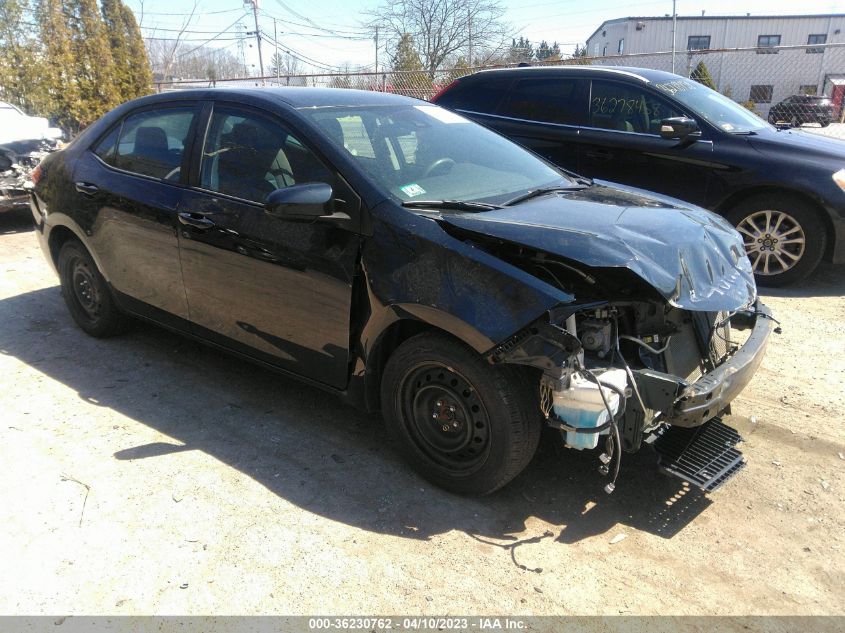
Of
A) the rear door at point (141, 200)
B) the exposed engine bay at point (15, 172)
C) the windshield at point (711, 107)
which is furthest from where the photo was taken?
the exposed engine bay at point (15, 172)

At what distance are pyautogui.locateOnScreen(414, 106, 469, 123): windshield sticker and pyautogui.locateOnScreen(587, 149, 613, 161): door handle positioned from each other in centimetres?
260

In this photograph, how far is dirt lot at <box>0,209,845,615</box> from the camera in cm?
247

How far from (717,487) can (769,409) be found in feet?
4.26

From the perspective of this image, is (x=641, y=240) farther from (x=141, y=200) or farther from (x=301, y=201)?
(x=141, y=200)

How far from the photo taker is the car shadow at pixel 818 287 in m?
5.75

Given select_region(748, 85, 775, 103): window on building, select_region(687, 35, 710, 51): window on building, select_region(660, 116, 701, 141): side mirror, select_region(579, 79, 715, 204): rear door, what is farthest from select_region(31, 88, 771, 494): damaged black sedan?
select_region(687, 35, 710, 51): window on building

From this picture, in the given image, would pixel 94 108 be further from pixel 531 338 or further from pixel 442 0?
pixel 442 0

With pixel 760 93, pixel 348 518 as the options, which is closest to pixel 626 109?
pixel 348 518

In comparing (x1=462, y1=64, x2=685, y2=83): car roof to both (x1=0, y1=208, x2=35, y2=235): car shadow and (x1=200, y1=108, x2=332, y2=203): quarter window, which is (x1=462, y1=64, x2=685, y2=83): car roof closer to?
(x1=200, y1=108, x2=332, y2=203): quarter window

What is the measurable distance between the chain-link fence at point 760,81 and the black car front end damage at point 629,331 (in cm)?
1376

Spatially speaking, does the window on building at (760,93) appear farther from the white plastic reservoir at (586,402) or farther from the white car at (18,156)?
the white plastic reservoir at (586,402)

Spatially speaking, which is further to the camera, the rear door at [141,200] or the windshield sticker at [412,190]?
the rear door at [141,200]

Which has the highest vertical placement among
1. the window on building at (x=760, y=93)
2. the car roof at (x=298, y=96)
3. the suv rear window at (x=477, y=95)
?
the window on building at (x=760, y=93)

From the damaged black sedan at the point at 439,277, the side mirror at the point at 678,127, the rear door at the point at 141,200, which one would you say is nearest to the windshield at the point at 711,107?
the side mirror at the point at 678,127
